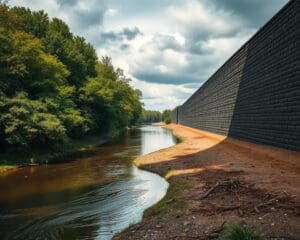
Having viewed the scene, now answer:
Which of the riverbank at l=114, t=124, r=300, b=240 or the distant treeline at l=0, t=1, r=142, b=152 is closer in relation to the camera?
the riverbank at l=114, t=124, r=300, b=240

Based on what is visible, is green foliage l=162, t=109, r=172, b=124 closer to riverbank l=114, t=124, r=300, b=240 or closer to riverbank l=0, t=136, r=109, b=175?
riverbank l=0, t=136, r=109, b=175

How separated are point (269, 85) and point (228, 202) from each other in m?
12.0

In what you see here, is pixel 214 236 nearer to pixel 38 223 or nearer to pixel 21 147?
pixel 38 223

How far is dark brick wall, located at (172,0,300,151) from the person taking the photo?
15523 millimetres

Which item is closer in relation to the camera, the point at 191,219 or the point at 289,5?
the point at 191,219

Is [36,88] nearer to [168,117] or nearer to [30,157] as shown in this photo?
[30,157]

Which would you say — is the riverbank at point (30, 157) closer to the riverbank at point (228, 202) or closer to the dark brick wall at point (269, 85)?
the riverbank at point (228, 202)

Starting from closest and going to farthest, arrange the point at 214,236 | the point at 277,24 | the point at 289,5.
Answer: the point at 214,236
the point at 289,5
the point at 277,24

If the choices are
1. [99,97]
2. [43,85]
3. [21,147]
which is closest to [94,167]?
[21,147]

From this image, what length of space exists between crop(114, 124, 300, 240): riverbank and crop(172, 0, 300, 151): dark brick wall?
2204 mm

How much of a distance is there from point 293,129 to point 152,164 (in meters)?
7.43

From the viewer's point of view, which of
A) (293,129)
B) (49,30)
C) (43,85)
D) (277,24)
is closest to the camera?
(293,129)

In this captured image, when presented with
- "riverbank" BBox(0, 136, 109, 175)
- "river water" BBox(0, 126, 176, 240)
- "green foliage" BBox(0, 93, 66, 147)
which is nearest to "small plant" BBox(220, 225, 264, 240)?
"river water" BBox(0, 126, 176, 240)

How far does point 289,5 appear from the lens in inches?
647
